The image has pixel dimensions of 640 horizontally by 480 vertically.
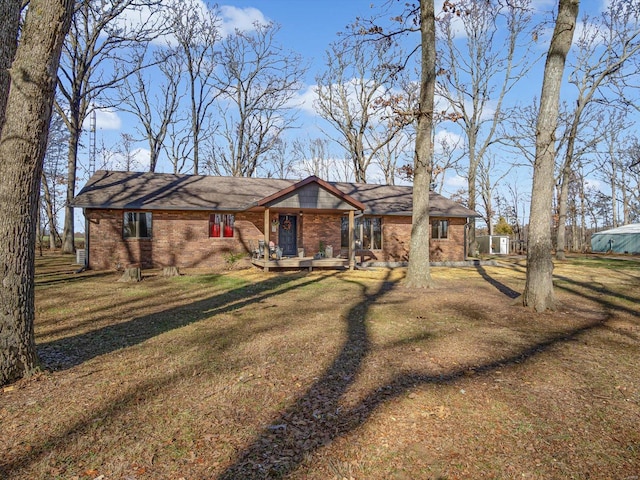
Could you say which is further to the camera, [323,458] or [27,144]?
[27,144]

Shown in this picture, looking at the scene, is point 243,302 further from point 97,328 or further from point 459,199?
point 459,199

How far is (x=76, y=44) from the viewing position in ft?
71.3

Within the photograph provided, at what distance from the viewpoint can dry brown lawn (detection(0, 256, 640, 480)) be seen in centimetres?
274

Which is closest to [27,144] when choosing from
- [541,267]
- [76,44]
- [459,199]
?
[541,267]

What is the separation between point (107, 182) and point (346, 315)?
1494 cm

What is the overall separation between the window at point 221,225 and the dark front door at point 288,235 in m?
2.29

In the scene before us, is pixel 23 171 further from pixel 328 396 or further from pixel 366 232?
pixel 366 232

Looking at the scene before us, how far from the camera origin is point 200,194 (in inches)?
695

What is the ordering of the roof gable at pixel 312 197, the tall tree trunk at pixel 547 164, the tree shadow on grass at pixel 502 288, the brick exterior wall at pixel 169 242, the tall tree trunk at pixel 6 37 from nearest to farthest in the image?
1. the tall tree trunk at pixel 6 37
2. the tall tree trunk at pixel 547 164
3. the tree shadow on grass at pixel 502 288
4. the roof gable at pixel 312 197
5. the brick exterior wall at pixel 169 242

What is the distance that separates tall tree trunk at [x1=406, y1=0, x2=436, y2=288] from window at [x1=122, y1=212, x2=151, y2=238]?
36.8 ft

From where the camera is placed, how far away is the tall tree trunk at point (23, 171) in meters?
3.91

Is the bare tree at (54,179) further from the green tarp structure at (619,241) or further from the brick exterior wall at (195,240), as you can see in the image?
the green tarp structure at (619,241)

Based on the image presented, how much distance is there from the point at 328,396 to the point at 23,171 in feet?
12.8

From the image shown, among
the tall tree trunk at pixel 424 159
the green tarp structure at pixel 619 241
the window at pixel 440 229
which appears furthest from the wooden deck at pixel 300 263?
the green tarp structure at pixel 619 241
